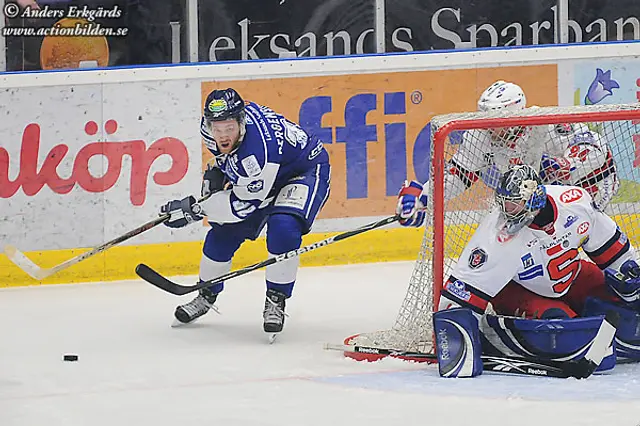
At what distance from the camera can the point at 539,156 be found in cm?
550

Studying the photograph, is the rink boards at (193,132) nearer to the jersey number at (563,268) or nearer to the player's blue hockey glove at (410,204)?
the player's blue hockey glove at (410,204)

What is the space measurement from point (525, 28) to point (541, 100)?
53.4 inches

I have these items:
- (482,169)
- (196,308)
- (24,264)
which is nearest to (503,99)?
(482,169)

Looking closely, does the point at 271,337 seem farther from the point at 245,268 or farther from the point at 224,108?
the point at 224,108

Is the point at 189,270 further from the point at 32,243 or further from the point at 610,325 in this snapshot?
the point at 610,325

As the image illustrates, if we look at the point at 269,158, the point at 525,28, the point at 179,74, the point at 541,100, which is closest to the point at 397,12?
the point at 525,28

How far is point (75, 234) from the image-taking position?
6.60 meters

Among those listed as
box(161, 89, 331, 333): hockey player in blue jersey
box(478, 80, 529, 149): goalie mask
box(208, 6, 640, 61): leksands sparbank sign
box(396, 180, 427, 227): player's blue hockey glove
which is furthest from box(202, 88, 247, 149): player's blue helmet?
box(208, 6, 640, 61): leksands sparbank sign

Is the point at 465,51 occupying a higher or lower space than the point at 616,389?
higher

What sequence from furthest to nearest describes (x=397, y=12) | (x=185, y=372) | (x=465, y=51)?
1. (x=397, y=12)
2. (x=465, y=51)
3. (x=185, y=372)

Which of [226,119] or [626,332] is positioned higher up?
[226,119]

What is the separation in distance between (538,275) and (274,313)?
106 centimetres

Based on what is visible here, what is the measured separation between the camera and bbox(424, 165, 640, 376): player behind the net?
4672mm

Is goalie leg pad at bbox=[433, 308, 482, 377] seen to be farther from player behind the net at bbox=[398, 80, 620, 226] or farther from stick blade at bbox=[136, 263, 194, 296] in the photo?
stick blade at bbox=[136, 263, 194, 296]
